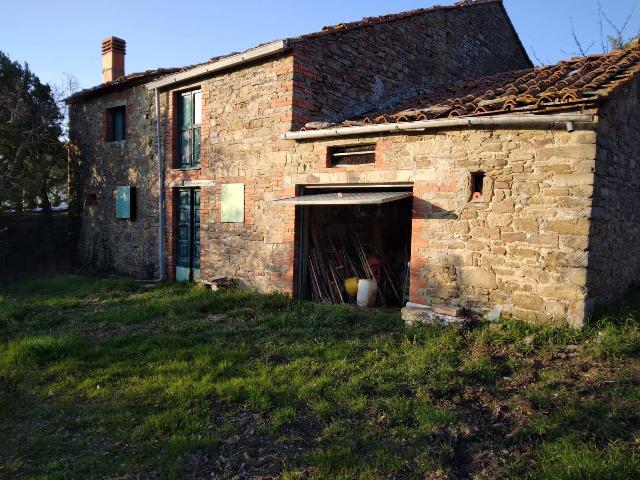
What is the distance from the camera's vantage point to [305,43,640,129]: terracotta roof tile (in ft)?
19.6

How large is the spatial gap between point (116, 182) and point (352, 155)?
7.22m

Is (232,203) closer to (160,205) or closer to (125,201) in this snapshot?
(160,205)

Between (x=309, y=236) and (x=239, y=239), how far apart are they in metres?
1.49

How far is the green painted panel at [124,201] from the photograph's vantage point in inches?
458

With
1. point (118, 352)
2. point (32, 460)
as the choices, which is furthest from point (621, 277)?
point (32, 460)

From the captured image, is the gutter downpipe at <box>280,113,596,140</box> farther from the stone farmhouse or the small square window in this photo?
the small square window

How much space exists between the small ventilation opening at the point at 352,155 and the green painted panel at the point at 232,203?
2076 millimetres

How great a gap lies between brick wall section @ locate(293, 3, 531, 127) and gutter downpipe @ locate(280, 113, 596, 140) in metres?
0.76

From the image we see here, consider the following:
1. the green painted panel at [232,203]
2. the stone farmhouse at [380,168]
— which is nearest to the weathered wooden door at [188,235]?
the stone farmhouse at [380,168]

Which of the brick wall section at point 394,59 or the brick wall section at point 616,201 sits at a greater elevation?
the brick wall section at point 394,59

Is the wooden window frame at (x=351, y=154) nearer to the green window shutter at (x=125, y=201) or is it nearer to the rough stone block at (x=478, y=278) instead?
the rough stone block at (x=478, y=278)

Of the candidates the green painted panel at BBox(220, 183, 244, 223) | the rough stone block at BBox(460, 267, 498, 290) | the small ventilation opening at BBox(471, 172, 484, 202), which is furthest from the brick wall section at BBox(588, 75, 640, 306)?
the green painted panel at BBox(220, 183, 244, 223)

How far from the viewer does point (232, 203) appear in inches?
372

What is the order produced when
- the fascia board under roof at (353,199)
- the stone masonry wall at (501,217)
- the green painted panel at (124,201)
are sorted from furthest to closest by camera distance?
the green painted panel at (124,201) < the fascia board under roof at (353,199) < the stone masonry wall at (501,217)
